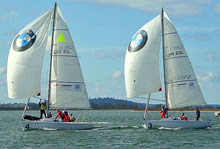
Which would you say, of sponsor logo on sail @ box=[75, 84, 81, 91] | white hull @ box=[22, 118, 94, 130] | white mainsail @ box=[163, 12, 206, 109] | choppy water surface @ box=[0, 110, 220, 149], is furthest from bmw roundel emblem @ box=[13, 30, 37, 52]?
white mainsail @ box=[163, 12, 206, 109]

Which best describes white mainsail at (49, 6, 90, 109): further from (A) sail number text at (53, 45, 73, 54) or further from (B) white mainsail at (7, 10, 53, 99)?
(B) white mainsail at (7, 10, 53, 99)

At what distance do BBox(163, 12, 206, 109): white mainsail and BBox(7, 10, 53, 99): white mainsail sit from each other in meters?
10.8

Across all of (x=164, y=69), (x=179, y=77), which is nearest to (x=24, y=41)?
(x=164, y=69)

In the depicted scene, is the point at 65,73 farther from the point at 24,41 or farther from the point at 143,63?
the point at 143,63

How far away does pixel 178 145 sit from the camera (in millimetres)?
28312

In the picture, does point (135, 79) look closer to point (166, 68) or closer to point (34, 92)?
point (166, 68)

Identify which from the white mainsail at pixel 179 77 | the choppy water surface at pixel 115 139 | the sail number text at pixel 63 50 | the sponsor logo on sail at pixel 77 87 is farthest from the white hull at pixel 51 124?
the white mainsail at pixel 179 77

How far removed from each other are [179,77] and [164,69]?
4.76 ft

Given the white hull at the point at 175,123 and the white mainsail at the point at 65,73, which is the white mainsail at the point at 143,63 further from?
the white mainsail at the point at 65,73

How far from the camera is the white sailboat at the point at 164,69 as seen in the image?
3712 centimetres

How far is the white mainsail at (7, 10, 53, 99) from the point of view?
34.9 m

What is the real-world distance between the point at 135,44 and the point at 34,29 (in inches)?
337

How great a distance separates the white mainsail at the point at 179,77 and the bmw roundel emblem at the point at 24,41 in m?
11.3

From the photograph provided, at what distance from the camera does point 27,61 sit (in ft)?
115
